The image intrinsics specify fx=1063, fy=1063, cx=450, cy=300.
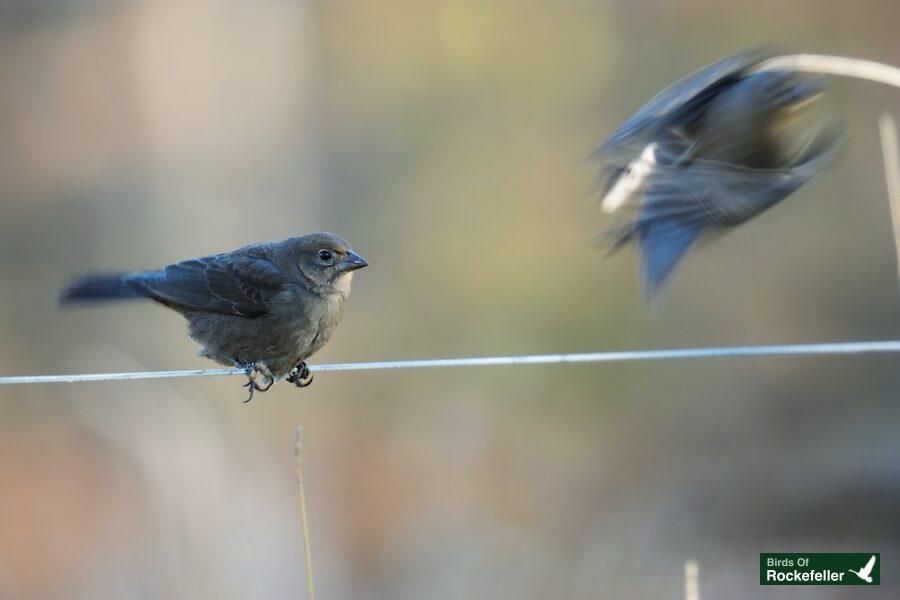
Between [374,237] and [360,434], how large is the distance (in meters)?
1.61

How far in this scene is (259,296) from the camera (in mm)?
4148

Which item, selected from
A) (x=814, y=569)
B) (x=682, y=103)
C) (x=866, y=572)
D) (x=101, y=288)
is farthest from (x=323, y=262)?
(x=866, y=572)

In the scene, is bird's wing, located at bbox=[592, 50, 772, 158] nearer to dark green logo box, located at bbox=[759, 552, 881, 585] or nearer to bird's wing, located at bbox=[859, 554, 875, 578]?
dark green logo box, located at bbox=[759, 552, 881, 585]

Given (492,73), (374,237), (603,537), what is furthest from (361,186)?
(603,537)

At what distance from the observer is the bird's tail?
418 cm

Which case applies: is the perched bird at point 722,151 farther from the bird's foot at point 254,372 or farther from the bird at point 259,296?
the bird's foot at point 254,372

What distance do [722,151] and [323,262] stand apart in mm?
1831

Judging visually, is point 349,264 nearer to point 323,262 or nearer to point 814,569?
point 323,262

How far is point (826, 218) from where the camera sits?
25.8 ft

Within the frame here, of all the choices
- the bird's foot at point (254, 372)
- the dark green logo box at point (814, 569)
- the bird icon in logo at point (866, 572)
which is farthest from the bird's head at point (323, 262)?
the bird icon in logo at point (866, 572)

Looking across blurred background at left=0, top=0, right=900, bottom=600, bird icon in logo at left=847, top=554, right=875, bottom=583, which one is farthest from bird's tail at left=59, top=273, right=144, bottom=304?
bird icon in logo at left=847, top=554, right=875, bottom=583

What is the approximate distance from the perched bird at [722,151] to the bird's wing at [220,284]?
1.69m

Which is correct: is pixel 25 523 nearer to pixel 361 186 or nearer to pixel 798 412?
pixel 361 186

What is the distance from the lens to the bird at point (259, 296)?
13.3 ft
